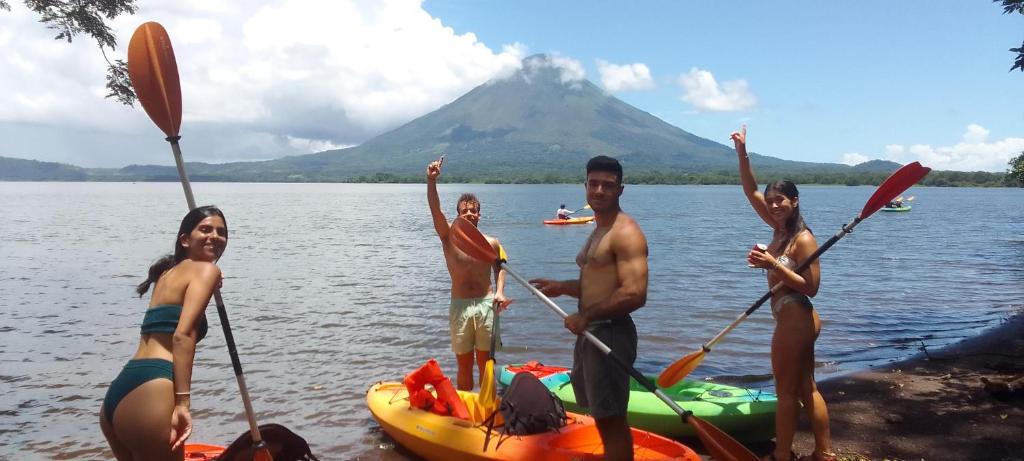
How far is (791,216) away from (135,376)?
4.36 metres

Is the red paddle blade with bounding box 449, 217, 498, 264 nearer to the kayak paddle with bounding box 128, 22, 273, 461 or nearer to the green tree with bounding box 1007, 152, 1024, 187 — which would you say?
the kayak paddle with bounding box 128, 22, 273, 461

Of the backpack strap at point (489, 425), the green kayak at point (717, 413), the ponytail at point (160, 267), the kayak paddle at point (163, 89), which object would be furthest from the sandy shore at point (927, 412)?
the ponytail at point (160, 267)

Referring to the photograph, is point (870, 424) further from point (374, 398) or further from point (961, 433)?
point (374, 398)

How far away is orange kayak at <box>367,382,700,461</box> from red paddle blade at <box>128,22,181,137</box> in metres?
3.19

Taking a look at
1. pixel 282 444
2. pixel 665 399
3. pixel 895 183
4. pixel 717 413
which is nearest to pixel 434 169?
pixel 282 444

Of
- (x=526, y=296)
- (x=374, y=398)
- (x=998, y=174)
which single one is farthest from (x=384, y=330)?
(x=998, y=174)

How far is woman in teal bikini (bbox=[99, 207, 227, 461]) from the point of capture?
3391mm

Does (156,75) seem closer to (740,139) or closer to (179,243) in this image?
(179,243)

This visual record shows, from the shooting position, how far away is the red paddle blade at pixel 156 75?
15.6ft

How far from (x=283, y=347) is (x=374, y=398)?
5068 millimetres

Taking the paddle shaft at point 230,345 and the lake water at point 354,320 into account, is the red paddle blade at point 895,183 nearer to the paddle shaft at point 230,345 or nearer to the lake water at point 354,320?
the lake water at point 354,320

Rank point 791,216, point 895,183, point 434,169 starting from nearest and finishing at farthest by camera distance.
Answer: point 791,216, point 895,183, point 434,169

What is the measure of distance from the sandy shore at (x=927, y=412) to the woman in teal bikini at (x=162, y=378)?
5.00 metres

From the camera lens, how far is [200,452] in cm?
566
